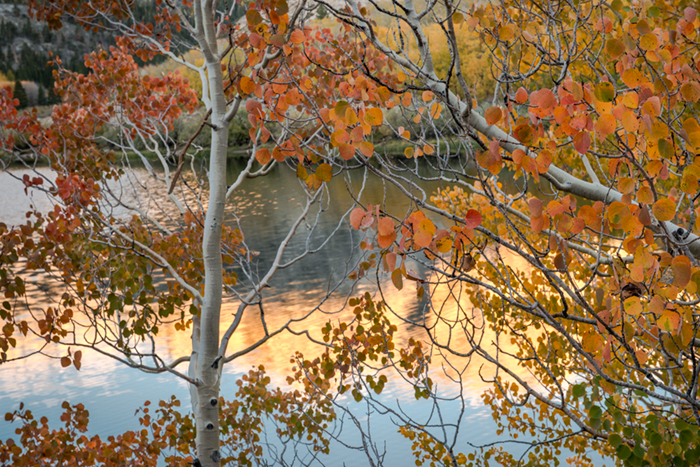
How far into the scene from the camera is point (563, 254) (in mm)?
2197

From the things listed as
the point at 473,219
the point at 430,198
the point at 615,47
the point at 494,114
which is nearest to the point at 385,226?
the point at 473,219

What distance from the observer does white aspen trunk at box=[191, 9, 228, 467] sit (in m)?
4.39

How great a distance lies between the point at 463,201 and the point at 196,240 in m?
3.59

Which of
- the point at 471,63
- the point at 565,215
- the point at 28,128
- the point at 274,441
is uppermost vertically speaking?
the point at 471,63

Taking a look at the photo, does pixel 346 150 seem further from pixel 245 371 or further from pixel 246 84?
pixel 245 371

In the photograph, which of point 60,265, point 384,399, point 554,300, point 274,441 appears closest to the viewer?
point 554,300

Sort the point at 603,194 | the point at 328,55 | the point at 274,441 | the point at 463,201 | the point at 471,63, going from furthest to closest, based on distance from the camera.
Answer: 1. the point at 471,63
2. the point at 274,441
3. the point at 463,201
4. the point at 328,55
5. the point at 603,194

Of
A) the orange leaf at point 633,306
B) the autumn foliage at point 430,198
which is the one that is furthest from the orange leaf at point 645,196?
the orange leaf at point 633,306

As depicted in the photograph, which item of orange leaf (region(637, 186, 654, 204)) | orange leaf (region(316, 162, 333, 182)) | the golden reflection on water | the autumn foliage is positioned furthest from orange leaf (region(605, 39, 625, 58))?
the golden reflection on water

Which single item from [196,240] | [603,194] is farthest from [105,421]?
[603,194]

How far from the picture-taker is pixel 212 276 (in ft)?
14.7

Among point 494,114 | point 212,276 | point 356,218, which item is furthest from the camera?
point 212,276

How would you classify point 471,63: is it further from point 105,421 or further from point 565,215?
point 565,215

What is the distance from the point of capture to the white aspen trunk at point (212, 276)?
4391 millimetres
